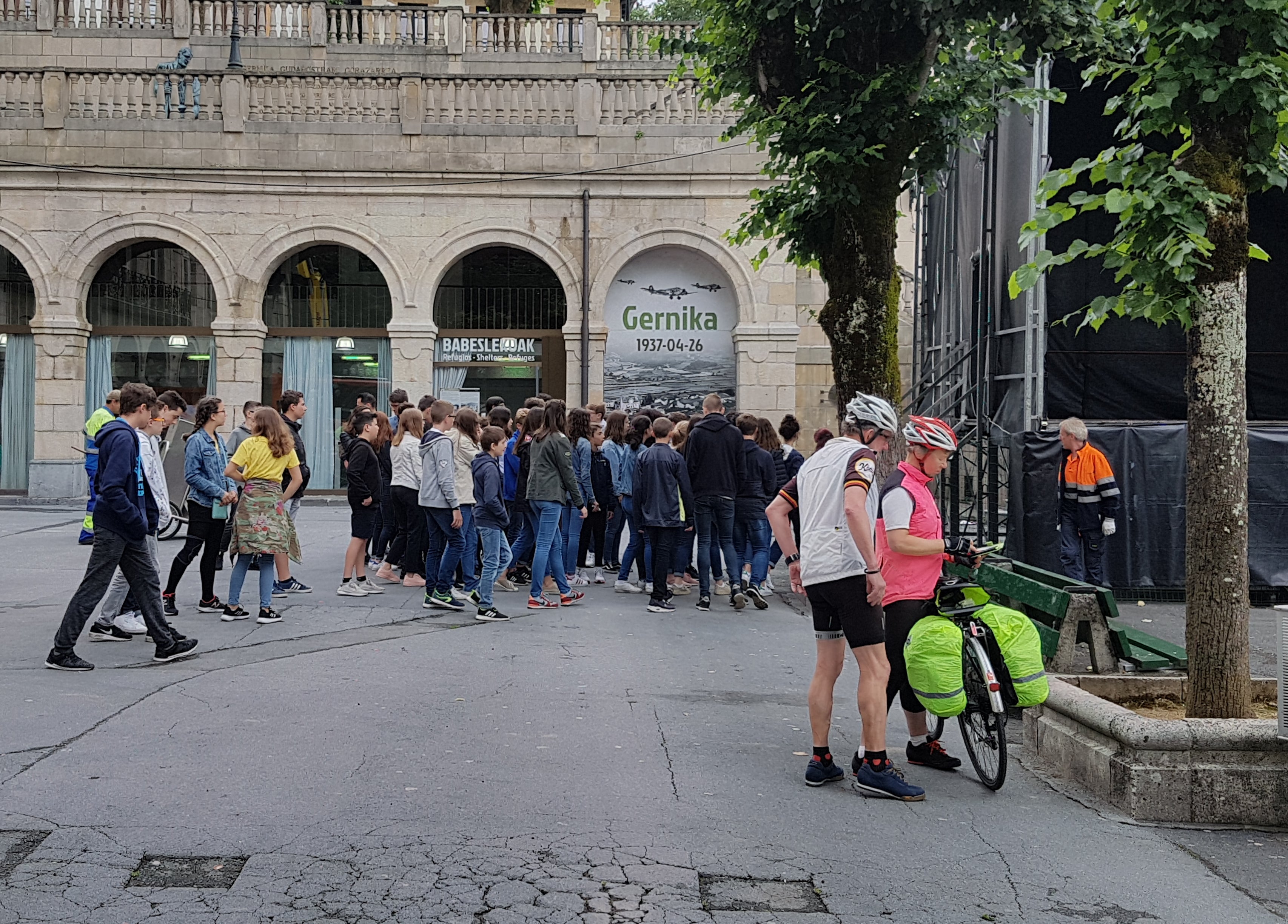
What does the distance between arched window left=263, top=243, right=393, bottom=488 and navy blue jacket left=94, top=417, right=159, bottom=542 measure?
49.7ft

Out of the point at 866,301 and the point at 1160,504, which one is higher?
the point at 866,301

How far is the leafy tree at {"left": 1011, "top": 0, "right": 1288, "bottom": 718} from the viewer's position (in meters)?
5.87

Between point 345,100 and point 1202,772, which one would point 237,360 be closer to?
point 345,100

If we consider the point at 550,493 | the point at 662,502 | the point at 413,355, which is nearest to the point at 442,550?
the point at 550,493

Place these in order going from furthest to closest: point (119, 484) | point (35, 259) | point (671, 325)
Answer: point (671, 325), point (35, 259), point (119, 484)

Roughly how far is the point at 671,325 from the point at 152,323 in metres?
10.2

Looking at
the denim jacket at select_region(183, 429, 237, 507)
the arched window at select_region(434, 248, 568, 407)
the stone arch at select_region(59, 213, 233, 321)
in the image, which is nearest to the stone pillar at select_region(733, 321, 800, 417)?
the arched window at select_region(434, 248, 568, 407)

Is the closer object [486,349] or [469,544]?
[469,544]

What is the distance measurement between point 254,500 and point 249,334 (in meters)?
13.8

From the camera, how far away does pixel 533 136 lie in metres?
22.8

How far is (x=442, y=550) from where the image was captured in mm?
11109

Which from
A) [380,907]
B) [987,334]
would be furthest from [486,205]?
[380,907]

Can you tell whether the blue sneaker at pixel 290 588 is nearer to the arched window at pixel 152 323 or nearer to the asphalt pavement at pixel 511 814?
the asphalt pavement at pixel 511 814

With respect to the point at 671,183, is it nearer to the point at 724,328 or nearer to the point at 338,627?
the point at 724,328
